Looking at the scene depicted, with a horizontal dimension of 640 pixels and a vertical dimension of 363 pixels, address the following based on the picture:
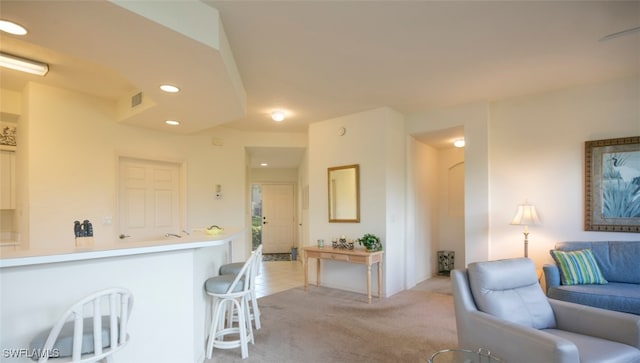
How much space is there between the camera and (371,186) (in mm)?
4969

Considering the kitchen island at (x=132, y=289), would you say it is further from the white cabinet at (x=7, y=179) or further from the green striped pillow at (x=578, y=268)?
the green striped pillow at (x=578, y=268)

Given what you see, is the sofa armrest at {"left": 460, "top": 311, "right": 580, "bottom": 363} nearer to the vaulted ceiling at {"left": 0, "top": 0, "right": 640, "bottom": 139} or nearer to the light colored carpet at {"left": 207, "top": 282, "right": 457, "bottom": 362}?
the light colored carpet at {"left": 207, "top": 282, "right": 457, "bottom": 362}

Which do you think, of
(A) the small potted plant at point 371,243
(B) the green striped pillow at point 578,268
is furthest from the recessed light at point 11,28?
(B) the green striped pillow at point 578,268

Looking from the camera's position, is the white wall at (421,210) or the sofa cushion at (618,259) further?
the white wall at (421,210)

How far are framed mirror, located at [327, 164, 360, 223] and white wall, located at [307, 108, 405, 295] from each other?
0.07 m

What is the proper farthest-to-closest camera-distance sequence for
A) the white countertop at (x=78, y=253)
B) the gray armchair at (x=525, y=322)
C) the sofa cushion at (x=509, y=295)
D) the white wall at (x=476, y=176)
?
the white wall at (x=476, y=176), the sofa cushion at (x=509, y=295), the gray armchair at (x=525, y=322), the white countertop at (x=78, y=253)

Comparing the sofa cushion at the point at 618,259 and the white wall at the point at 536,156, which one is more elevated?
the white wall at the point at 536,156

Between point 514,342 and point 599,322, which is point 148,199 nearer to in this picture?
point 514,342

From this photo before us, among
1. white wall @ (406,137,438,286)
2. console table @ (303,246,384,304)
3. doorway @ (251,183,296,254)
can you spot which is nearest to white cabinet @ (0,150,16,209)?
console table @ (303,246,384,304)

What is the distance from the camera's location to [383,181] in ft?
15.9

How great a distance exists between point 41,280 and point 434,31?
125 inches

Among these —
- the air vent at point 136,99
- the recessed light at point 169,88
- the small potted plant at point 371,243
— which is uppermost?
the air vent at point 136,99

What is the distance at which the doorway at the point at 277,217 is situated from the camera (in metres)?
9.40

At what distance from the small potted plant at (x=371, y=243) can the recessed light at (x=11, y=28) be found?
4.05m
